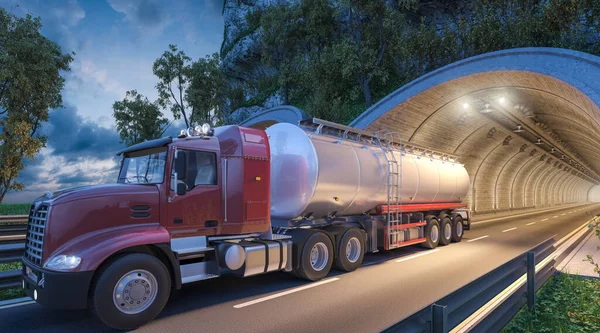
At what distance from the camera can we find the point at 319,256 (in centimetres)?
882

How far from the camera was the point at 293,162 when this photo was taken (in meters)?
8.69

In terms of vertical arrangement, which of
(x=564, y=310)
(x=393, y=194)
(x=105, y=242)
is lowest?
(x=564, y=310)

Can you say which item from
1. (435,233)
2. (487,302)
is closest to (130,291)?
(487,302)

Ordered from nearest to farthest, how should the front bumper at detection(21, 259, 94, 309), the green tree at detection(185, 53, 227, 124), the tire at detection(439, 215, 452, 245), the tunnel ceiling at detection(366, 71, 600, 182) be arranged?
the front bumper at detection(21, 259, 94, 309) < the tire at detection(439, 215, 452, 245) < the tunnel ceiling at detection(366, 71, 600, 182) < the green tree at detection(185, 53, 227, 124)

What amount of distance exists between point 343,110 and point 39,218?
24.5 metres

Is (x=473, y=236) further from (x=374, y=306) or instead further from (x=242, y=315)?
(x=242, y=315)

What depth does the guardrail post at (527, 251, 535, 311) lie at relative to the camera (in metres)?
5.88

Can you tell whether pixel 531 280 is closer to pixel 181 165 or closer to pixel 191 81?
pixel 181 165

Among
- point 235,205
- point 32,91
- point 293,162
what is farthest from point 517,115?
point 32,91

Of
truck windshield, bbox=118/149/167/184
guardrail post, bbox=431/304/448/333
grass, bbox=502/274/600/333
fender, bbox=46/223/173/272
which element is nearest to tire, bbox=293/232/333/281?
fender, bbox=46/223/173/272

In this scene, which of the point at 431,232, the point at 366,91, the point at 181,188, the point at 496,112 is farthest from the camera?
the point at 366,91

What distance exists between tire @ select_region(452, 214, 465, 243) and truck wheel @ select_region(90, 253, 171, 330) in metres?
12.5

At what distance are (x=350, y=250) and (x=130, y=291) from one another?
5.74 meters

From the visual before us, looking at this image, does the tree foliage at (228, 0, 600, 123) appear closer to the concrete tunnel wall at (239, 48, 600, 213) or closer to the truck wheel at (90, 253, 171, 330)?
the concrete tunnel wall at (239, 48, 600, 213)
